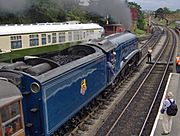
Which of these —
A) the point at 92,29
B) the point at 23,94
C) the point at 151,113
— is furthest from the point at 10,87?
the point at 92,29

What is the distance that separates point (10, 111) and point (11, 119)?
17cm

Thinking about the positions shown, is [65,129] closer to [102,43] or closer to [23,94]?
[23,94]

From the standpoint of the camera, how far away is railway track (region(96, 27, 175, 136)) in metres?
11.2

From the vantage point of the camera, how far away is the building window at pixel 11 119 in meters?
6.17

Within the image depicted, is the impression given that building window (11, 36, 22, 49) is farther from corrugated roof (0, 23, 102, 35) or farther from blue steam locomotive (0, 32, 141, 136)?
blue steam locomotive (0, 32, 141, 136)

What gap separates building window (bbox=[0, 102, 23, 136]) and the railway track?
452cm

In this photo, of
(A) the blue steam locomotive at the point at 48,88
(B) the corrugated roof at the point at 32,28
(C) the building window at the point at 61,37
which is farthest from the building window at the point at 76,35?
(A) the blue steam locomotive at the point at 48,88

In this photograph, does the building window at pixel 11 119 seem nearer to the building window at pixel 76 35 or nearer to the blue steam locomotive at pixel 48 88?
the blue steam locomotive at pixel 48 88

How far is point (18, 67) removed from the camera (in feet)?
26.3

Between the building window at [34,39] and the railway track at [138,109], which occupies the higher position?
the building window at [34,39]

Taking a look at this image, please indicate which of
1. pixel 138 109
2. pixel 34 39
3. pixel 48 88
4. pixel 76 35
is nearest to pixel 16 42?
pixel 34 39

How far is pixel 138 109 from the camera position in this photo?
13461 mm

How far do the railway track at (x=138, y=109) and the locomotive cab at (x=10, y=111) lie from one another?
4518 mm

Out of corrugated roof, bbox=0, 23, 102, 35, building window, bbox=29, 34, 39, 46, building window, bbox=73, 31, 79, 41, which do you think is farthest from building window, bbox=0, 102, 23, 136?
building window, bbox=73, 31, 79, 41
